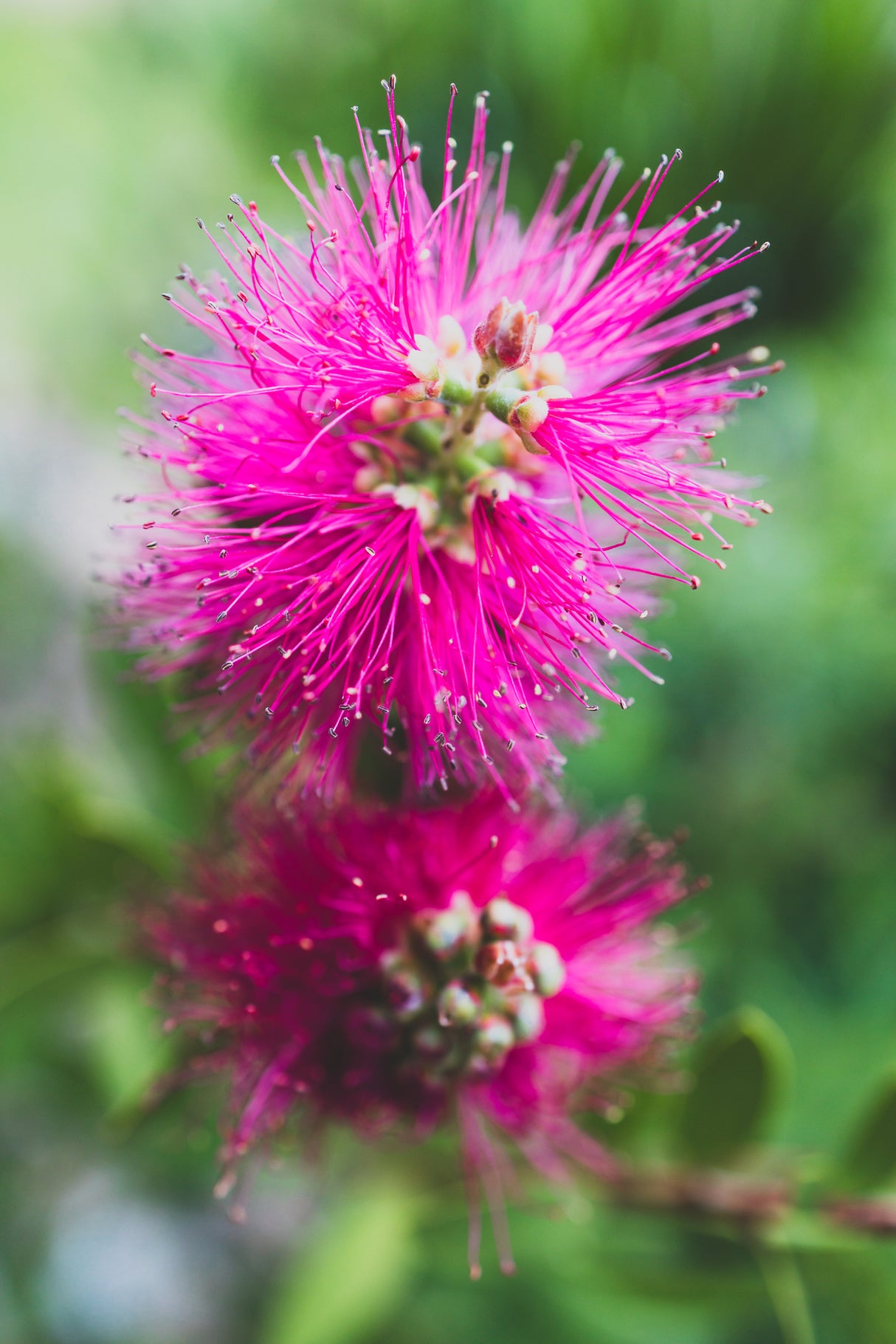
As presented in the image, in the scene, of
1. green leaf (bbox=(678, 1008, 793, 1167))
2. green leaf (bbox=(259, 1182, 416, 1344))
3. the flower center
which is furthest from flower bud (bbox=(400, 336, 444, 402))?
green leaf (bbox=(259, 1182, 416, 1344))

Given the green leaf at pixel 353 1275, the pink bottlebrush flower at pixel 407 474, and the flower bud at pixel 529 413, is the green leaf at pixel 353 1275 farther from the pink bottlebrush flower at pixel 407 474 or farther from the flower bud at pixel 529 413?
the flower bud at pixel 529 413

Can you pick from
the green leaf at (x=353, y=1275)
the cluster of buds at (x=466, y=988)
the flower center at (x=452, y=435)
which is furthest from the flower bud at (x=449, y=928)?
the green leaf at (x=353, y=1275)

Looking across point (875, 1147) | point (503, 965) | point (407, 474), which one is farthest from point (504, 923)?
point (875, 1147)

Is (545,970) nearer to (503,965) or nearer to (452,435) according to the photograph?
(503,965)

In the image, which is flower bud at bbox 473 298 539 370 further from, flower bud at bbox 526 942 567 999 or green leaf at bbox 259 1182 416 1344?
green leaf at bbox 259 1182 416 1344

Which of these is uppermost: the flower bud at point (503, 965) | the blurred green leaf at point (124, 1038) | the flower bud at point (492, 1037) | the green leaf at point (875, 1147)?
the flower bud at point (503, 965)

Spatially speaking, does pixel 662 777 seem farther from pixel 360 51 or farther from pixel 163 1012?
pixel 360 51

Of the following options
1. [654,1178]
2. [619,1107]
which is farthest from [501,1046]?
[654,1178]
